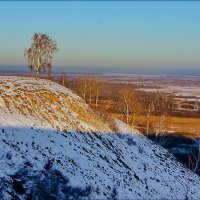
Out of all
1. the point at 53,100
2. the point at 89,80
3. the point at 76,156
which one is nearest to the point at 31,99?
the point at 53,100

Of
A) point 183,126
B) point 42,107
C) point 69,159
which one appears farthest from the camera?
point 183,126

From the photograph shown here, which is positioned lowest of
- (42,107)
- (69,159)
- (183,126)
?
(183,126)

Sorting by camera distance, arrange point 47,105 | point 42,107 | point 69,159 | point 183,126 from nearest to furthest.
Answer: point 69,159 → point 42,107 → point 47,105 → point 183,126

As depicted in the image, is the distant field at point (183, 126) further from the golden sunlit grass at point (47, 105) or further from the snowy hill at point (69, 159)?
the golden sunlit grass at point (47, 105)

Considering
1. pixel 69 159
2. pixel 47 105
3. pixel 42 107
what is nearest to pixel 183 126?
pixel 47 105

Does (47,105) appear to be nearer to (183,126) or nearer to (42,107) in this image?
(42,107)

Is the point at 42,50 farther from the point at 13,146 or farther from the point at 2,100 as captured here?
the point at 13,146

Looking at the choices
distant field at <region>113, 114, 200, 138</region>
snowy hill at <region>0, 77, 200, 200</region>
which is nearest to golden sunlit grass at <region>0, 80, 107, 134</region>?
snowy hill at <region>0, 77, 200, 200</region>
